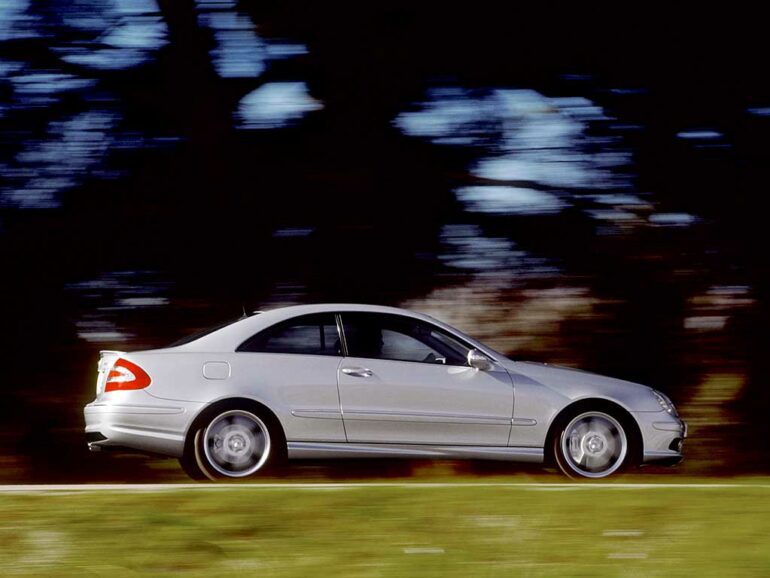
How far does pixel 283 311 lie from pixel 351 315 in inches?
19.7

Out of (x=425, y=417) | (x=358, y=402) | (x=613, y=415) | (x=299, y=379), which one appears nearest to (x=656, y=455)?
(x=613, y=415)

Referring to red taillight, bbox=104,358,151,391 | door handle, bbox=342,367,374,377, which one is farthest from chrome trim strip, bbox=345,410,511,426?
red taillight, bbox=104,358,151,391

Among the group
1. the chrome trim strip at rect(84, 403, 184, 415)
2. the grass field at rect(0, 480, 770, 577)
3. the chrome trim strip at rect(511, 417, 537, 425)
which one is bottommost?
the grass field at rect(0, 480, 770, 577)

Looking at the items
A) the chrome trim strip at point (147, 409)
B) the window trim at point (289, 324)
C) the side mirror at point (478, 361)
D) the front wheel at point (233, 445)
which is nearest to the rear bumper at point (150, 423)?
the chrome trim strip at point (147, 409)

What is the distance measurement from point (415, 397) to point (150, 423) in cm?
186

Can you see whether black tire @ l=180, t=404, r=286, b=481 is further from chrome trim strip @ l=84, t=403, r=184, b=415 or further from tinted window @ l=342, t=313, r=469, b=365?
tinted window @ l=342, t=313, r=469, b=365

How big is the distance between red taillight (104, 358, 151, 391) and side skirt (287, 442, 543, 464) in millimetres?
1120

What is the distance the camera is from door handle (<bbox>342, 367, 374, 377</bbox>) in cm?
928

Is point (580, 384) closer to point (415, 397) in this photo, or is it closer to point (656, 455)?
point (656, 455)

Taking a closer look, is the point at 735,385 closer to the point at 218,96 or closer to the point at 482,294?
the point at 482,294

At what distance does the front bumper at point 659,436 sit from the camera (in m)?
9.53

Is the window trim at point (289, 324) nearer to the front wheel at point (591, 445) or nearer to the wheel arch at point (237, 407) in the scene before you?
the wheel arch at point (237, 407)

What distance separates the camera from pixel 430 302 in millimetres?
12289

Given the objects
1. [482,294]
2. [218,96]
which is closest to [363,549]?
[482,294]
